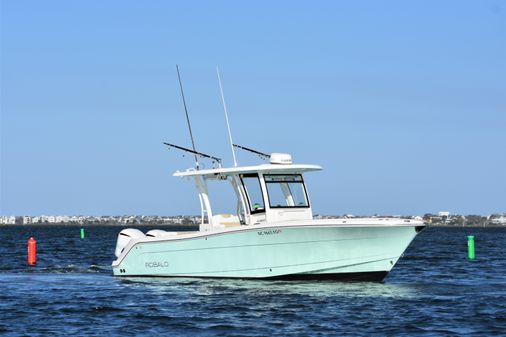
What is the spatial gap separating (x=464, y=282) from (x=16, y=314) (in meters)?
13.3

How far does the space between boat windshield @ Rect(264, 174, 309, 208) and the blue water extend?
8.16 ft

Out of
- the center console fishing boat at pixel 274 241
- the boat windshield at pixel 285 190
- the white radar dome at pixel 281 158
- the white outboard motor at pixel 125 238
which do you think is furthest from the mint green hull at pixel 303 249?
the white outboard motor at pixel 125 238

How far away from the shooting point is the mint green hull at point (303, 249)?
2445cm

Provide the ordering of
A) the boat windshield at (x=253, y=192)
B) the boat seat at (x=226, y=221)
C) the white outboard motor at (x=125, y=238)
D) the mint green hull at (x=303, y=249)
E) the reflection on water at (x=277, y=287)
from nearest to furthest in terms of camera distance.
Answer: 1. the reflection on water at (x=277, y=287)
2. the mint green hull at (x=303, y=249)
3. the boat windshield at (x=253, y=192)
4. the boat seat at (x=226, y=221)
5. the white outboard motor at (x=125, y=238)

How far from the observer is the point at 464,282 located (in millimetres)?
28078

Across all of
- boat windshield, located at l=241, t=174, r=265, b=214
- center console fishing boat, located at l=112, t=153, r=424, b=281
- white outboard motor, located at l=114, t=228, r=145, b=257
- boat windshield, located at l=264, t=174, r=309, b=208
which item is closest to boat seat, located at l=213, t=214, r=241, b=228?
center console fishing boat, located at l=112, t=153, r=424, b=281

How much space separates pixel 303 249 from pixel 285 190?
2.46 meters

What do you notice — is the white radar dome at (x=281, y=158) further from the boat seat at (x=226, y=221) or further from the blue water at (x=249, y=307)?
the blue water at (x=249, y=307)

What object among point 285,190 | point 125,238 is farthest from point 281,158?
Answer: point 125,238

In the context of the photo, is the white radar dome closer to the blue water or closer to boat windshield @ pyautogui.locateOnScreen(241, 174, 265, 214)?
boat windshield @ pyautogui.locateOnScreen(241, 174, 265, 214)

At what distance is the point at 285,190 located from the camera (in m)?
26.6

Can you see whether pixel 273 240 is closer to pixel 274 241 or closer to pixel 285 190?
pixel 274 241

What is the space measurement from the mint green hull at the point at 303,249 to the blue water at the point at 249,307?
0.40m

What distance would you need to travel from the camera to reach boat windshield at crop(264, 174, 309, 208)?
2627cm
